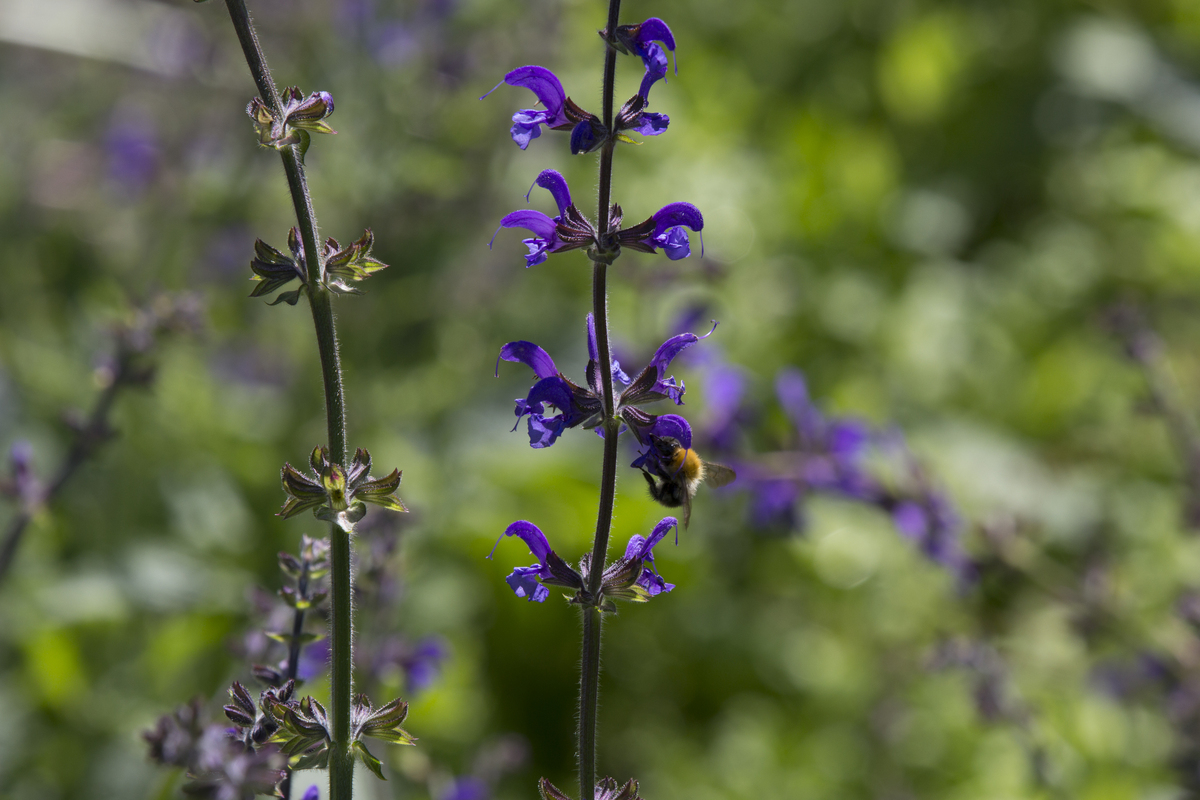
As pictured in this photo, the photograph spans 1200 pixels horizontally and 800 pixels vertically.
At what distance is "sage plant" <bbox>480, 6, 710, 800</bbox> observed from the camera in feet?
2.97

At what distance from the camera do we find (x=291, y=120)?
90cm

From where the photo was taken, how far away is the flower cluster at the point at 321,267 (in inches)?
35.8

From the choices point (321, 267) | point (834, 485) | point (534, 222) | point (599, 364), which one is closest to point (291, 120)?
point (321, 267)

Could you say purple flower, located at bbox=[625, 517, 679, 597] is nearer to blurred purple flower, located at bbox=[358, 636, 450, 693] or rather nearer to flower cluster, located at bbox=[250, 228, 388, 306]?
flower cluster, located at bbox=[250, 228, 388, 306]

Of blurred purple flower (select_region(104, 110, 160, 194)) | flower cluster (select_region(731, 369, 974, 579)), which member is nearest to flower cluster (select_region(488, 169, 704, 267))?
flower cluster (select_region(731, 369, 974, 579))

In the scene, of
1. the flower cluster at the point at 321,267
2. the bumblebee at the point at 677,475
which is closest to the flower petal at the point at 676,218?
the flower cluster at the point at 321,267

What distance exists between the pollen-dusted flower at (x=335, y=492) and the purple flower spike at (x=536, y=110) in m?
Result: 0.34

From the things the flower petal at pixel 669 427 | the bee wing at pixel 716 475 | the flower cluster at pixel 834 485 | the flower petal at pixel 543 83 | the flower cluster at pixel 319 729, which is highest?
the flower cluster at pixel 834 485

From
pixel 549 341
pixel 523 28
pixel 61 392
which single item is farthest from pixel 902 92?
pixel 61 392

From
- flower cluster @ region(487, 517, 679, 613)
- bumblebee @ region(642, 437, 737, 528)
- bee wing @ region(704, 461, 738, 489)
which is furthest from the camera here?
bee wing @ region(704, 461, 738, 489)

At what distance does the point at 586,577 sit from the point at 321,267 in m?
0.40

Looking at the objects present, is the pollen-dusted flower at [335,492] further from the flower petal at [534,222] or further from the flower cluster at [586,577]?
the flower petal at [534,222]

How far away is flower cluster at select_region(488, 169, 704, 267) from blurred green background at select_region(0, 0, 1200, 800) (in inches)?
27.8

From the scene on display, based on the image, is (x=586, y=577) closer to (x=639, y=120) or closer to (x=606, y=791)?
(x=606, y=791)
